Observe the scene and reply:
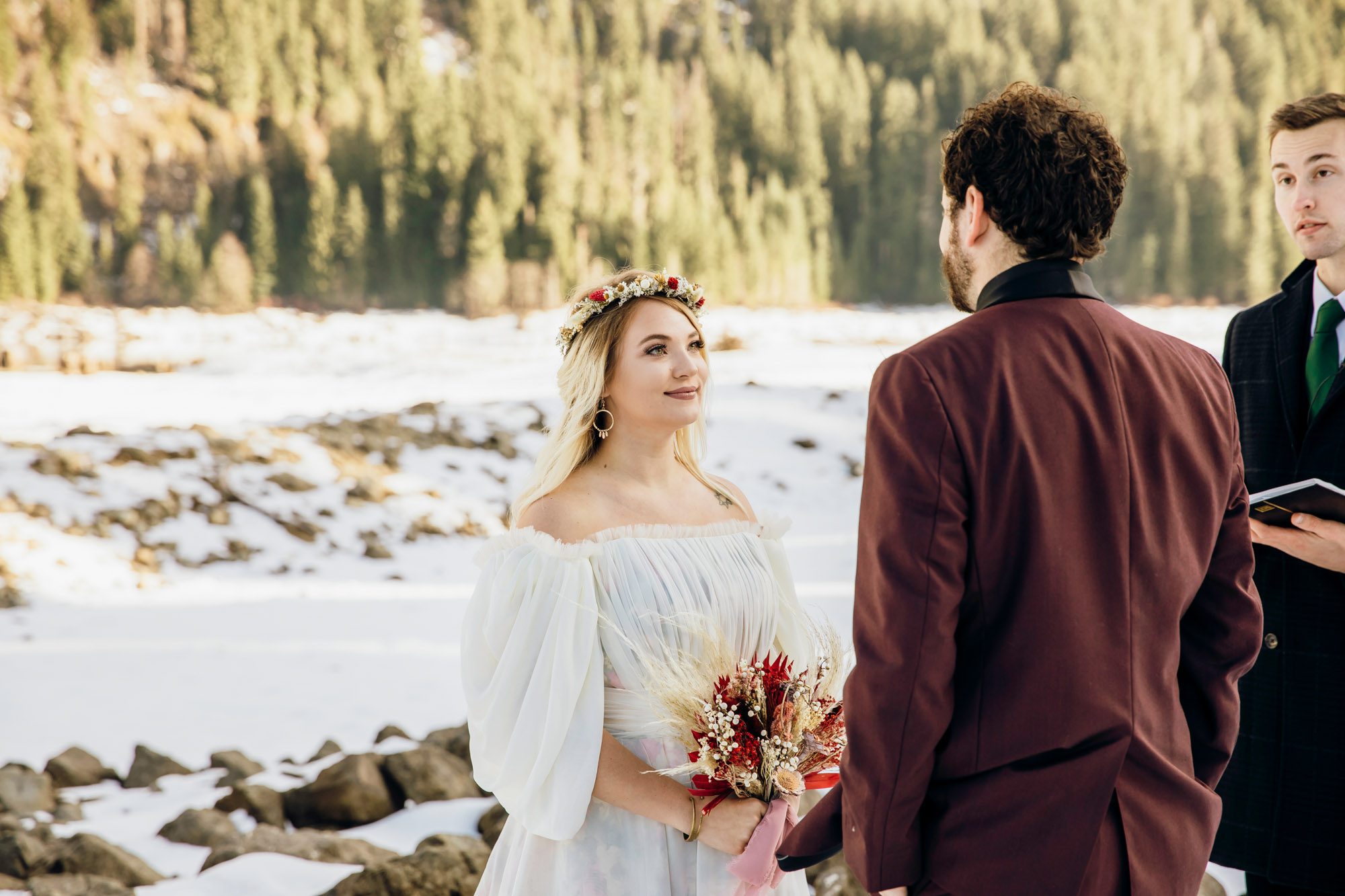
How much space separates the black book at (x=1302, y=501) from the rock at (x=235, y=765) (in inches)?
173

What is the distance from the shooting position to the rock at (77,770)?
15.5ft

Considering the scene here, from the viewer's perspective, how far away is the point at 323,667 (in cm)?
641

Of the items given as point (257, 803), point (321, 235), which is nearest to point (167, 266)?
point (321, 235)

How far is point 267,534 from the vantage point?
891 centimetres

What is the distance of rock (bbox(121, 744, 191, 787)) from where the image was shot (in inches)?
185

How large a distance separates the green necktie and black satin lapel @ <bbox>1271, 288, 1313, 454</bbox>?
0.02 m

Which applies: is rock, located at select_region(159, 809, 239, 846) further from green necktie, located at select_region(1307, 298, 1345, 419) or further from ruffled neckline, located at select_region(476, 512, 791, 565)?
green necktie, located at select_region(1307, 298, 1345, 419)

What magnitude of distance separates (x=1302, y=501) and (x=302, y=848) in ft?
10.8

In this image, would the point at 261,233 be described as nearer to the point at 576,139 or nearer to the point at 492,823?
the point at 576,139

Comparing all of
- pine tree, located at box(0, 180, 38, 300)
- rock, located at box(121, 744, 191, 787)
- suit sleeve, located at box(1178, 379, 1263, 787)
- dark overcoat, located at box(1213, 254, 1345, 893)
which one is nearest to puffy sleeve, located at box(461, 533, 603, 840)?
suit sleeve, located at box(1178, 379, 1263, 787)

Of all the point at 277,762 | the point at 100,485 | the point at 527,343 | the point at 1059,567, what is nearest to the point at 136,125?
the point at 527,343

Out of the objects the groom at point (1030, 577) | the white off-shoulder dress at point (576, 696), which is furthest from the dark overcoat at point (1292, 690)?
the white off-shoulder dress at point (576, 696)

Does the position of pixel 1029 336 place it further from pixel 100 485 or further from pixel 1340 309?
pixel 100 485

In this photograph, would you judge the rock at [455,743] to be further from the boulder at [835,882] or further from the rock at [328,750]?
the boulder at [835,882]
